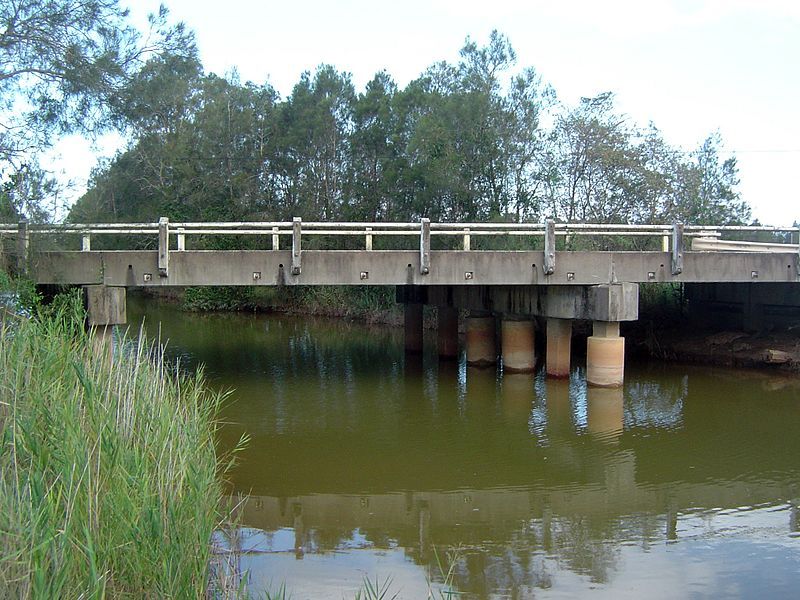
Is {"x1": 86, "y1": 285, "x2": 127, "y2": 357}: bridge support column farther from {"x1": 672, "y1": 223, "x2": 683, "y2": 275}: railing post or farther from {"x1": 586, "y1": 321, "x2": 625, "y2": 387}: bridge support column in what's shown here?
{"x1": 672, "y1": 223, "x2": 683, "y2": 275}: railing post

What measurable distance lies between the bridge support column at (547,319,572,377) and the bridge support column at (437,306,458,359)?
456 cm

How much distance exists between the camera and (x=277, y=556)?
866 centimetres

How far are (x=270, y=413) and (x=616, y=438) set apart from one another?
665 centimetres

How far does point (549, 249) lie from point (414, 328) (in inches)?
313

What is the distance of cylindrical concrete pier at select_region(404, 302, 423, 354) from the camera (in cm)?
2628

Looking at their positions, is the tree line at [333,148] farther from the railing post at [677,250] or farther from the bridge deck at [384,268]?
the railing post at [677,250]

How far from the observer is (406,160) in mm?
37625

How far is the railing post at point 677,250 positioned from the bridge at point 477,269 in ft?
0.09

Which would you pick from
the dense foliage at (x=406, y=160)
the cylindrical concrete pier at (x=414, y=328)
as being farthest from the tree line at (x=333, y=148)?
the cylindrical concrete pier at (x=414, y=328)

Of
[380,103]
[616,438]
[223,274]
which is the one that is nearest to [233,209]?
[380,103]

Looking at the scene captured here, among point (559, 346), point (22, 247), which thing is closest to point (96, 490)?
point (22, 247)

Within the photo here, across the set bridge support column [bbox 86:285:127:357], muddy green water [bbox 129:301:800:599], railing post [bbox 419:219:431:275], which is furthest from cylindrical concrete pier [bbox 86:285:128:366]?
railing post [bbox 419:219:431:275]

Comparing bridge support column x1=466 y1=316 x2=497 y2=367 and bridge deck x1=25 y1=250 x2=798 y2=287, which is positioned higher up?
bridge deck x1=25 y1=250 x2=798 y2=287

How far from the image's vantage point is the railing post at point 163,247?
17566 millimetres
